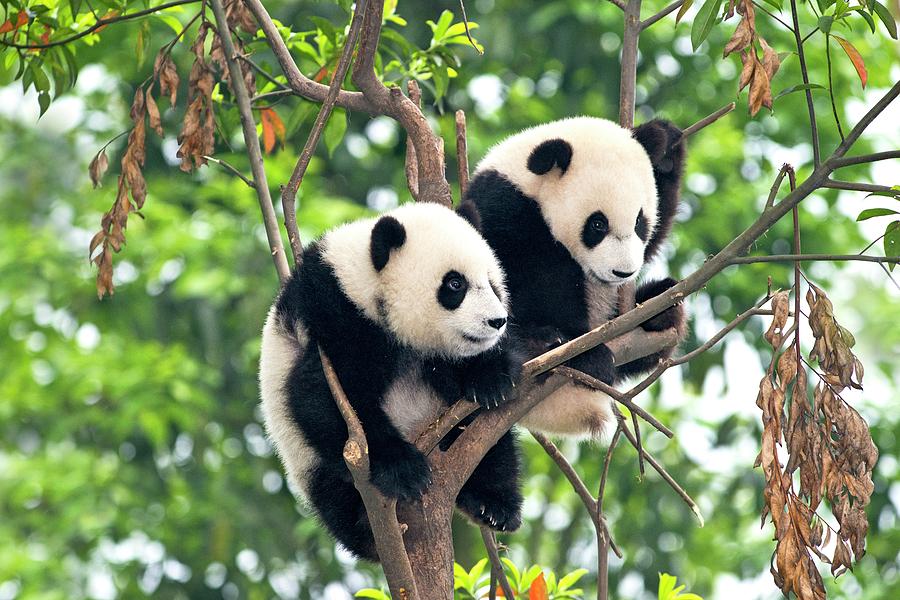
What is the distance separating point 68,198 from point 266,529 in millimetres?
3223

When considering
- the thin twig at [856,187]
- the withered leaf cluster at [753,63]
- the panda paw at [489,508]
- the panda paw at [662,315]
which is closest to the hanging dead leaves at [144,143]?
the panda paw at [489,508]

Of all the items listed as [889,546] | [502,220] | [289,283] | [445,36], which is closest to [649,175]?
[502,220]

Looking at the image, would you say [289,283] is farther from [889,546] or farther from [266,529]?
[889,546]

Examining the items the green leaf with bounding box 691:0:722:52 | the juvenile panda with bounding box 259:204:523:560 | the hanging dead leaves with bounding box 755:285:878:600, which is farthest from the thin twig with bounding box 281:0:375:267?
the hanging dead leaves with bounding box 755:285:878:600

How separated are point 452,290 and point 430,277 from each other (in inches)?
2.8

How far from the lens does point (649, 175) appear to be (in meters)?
3.43

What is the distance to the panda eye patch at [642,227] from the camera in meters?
3.41

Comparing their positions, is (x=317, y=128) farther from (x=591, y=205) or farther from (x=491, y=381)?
(x=591, y=205)

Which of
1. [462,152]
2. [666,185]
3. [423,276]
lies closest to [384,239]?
[423,276]

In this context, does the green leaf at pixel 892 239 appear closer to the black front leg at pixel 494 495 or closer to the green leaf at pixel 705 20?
the green leaf at pixel 705 20

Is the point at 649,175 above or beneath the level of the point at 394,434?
above

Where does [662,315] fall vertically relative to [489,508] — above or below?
above

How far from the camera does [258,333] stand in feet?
23.5

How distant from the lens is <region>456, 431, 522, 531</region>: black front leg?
3121mm
